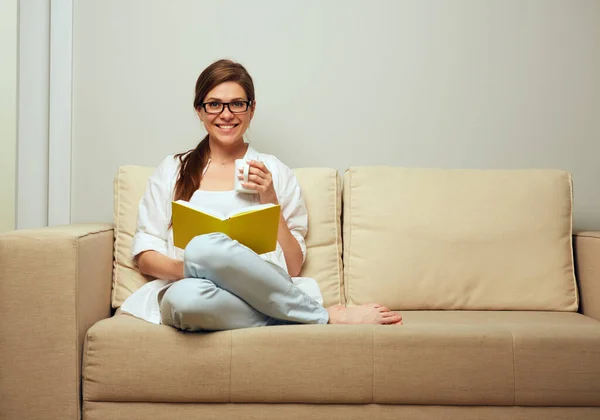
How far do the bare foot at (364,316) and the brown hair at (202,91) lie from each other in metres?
0.61

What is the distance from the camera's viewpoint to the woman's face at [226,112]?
212cm

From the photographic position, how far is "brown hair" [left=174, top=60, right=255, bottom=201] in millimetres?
2091

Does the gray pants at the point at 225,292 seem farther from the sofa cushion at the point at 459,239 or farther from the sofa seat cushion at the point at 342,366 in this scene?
the sofa cushion at the point at 459,239

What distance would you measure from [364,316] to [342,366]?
0.22 metres

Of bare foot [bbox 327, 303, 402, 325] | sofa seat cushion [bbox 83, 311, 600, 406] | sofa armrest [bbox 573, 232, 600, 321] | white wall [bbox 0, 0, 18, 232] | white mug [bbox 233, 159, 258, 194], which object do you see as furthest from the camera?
white wall [bbox 0, 0, 18, 232]

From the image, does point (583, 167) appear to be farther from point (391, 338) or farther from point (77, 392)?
point (77, 392)

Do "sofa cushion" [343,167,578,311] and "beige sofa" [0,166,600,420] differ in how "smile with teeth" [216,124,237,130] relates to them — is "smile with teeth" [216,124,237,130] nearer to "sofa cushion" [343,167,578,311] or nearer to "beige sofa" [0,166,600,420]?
"sofa cushion" [343,167,578,311]

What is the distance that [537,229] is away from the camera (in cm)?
216

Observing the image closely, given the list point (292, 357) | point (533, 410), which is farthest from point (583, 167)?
point (292, 357)

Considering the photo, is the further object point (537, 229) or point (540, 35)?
point (540, 35)

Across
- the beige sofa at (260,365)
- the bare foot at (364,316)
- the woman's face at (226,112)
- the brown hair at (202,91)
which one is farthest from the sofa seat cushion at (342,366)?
the woman's face at (226,112)

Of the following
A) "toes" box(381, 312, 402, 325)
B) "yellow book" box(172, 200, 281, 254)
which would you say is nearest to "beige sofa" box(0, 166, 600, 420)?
"toes" box(381, 312, 402, 325)

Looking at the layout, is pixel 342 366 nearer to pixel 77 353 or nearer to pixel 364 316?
pixel 364 316

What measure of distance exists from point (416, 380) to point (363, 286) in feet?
1.78
